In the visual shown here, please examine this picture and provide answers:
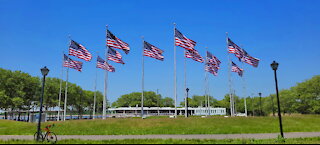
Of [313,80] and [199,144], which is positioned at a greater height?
[313,80]

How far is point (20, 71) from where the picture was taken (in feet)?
220

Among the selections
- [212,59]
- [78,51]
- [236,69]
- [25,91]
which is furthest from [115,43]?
[25,91]

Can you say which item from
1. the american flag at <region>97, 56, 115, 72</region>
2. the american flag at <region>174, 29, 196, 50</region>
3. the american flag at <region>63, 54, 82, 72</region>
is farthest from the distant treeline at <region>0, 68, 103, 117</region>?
the american flag at <region>174, 29, 196, 50</region>

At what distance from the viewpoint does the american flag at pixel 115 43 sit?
106 ft

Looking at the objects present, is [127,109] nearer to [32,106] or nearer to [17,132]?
[32,106]

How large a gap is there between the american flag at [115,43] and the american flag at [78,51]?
4.80 metres

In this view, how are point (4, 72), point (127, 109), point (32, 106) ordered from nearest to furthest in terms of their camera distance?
1. point (4, 72)
2. point (32, 106)
3. point (127, 109)

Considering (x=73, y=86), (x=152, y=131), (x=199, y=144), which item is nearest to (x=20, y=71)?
(x=73, y=86)

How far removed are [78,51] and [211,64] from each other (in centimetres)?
2203

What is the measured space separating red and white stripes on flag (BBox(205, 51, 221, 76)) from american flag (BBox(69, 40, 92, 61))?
773 inches

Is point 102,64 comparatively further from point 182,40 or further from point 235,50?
point 235,50

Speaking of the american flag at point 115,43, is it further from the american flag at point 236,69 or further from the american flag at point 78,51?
the american flag at point 236,69

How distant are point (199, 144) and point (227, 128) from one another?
506 inches

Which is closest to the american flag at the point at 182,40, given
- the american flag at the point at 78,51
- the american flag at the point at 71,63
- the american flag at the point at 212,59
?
the american flag at the point at 212,59
